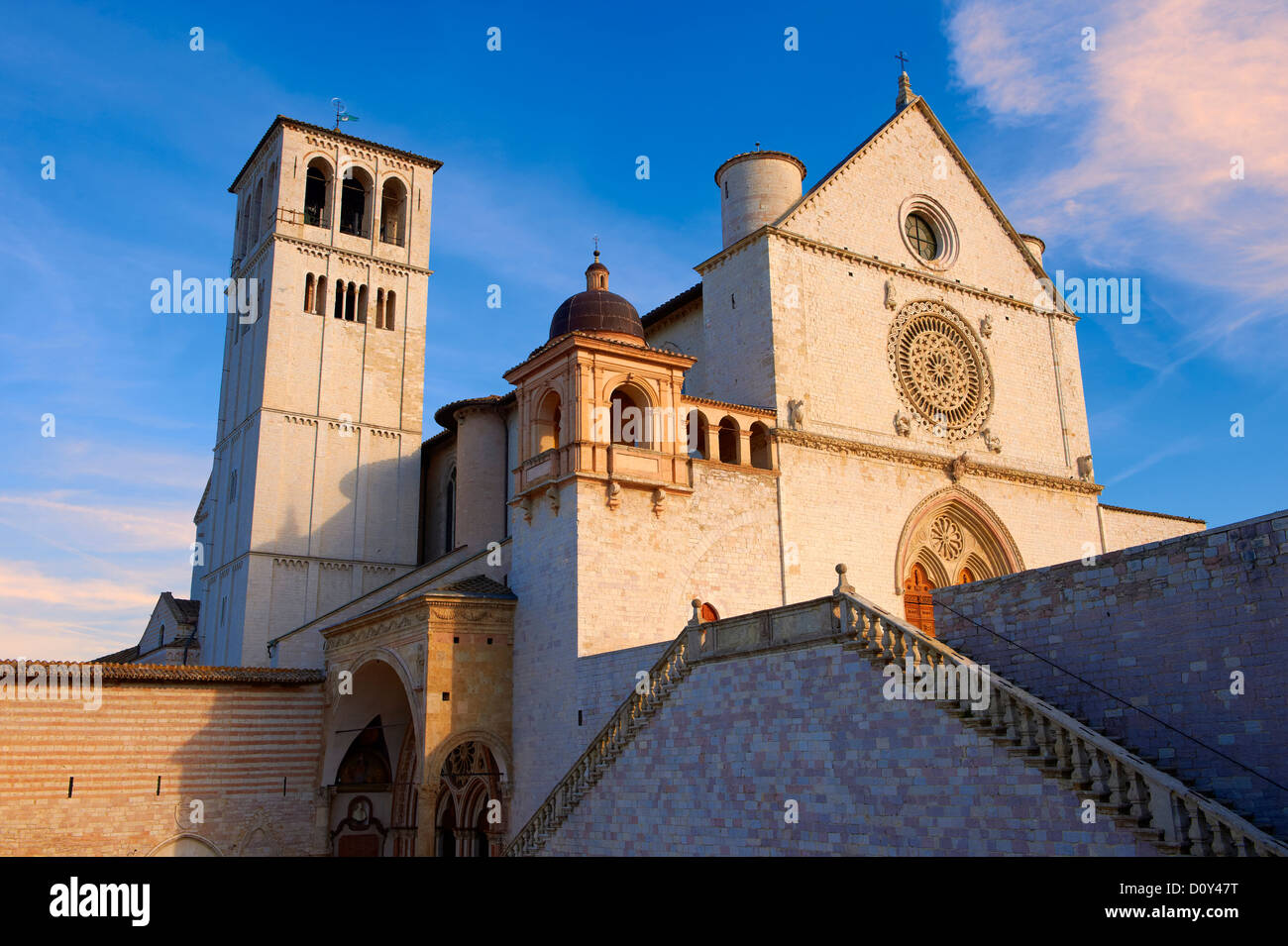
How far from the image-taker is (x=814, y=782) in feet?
46.8

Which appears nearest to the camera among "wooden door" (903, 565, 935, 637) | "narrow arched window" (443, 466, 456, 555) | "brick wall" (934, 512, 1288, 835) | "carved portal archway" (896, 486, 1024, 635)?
"brick wall" (934, 512, 1288, 835)

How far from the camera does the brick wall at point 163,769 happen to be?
20.6m

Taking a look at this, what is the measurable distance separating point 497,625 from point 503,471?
11919mm

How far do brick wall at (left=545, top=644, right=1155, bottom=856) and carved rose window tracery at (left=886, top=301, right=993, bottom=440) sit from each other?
496 inches

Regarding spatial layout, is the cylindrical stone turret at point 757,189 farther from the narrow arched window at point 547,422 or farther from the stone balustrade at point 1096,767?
the stone balustrade at point 1096,767

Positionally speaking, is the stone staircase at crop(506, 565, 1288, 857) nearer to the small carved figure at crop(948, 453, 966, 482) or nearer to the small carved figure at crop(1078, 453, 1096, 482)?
the small carved figure at crop(948, 453, 966, 482)

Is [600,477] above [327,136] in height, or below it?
below

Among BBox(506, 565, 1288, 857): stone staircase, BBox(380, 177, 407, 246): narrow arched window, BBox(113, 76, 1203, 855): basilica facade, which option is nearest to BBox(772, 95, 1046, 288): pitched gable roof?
BBox(113, 76, 1203, 855): basilica facade

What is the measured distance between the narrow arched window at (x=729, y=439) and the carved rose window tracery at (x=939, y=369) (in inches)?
201

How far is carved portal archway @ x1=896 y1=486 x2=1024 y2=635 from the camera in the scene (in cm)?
2492

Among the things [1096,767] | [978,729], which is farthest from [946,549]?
[1096,767]

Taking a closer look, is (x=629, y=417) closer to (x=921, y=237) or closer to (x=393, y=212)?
(x=921, y=237)

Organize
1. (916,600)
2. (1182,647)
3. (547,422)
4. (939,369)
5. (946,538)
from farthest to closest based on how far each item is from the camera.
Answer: (939,369)
(946,538)
(916,600)
(547,422)
(1182,647)

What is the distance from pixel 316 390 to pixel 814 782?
25.3 meters
